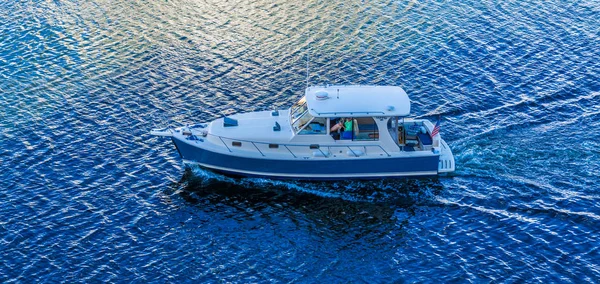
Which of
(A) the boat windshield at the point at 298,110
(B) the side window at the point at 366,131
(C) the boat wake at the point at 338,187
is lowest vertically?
(C) the boat wake at the point at 338,187

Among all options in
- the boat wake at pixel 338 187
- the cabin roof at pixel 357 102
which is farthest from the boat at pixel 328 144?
the boat wake at pixel 338 187

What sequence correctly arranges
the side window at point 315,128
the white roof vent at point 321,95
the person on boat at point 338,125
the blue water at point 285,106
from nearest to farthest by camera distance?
1. the blue water at point 285,106
2. the person on boat at point 338,125
3. the side window at point 315,128
4. the white roof vent at point 321,95

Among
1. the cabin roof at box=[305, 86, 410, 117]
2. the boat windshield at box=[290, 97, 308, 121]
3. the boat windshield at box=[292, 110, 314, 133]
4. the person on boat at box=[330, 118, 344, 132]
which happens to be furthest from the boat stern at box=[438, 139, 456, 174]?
the boat windshield at box=[290, 97, 308, 121]

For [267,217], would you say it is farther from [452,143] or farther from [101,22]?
[101,22]

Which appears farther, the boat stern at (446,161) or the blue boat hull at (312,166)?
the boat stern at (446,161)

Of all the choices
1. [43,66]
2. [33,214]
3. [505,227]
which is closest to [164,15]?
[43,66]

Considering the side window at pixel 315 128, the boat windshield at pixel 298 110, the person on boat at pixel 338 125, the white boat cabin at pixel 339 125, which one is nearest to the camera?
the white boat cabin at pixel 339 125

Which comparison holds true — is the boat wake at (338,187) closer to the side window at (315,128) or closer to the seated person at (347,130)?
the seated person at (347,130)
